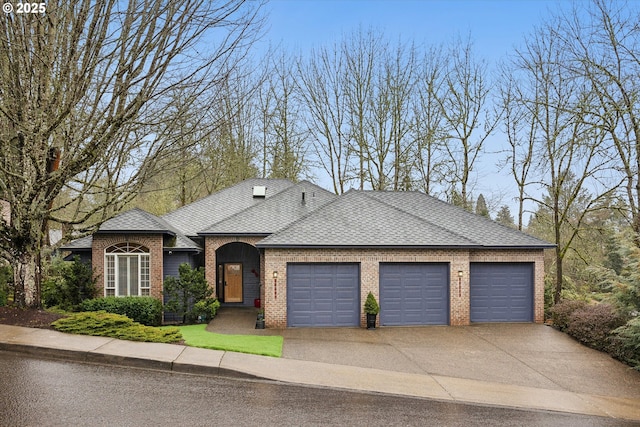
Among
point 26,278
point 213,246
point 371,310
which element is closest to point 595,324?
point 371,310

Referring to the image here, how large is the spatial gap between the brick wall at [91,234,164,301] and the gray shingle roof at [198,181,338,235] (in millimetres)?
3029

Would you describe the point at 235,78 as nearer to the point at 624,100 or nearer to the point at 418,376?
the point at 418,376

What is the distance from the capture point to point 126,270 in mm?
17391

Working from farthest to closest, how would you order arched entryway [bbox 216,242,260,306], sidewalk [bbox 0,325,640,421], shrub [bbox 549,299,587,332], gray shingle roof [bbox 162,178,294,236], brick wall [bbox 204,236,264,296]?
arched entryway [bbox 216,242,260,306] < gray shingle roof [bbox 162,178,294,236] < brick wall [bbox 204,236,264,296] < shrub [bbox 549,299,587,332] < sidewalk [bbox 0,325,640,421]

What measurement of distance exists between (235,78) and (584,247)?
66.2ft

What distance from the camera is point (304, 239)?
16.1 m

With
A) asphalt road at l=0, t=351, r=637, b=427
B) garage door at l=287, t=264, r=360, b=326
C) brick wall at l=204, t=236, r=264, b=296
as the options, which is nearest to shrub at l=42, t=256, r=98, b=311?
brick wall at l=204, t=236, r=264, b=296

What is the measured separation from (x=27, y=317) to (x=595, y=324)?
1495 centimetres

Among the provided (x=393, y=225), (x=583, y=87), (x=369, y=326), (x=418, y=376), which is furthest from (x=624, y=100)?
(x=418, y=376)

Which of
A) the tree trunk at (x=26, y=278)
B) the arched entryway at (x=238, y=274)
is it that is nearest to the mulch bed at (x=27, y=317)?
the tree trunk at (x=26, y=278)

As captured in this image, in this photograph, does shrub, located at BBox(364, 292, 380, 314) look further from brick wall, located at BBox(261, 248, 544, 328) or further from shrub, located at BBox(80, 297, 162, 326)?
shrub, located at BBox(80, 297, 162, 326)

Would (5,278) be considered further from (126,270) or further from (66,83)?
(66,83)

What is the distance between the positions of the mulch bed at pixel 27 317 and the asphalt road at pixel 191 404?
2722mm

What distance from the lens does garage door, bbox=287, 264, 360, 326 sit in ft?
52.3
